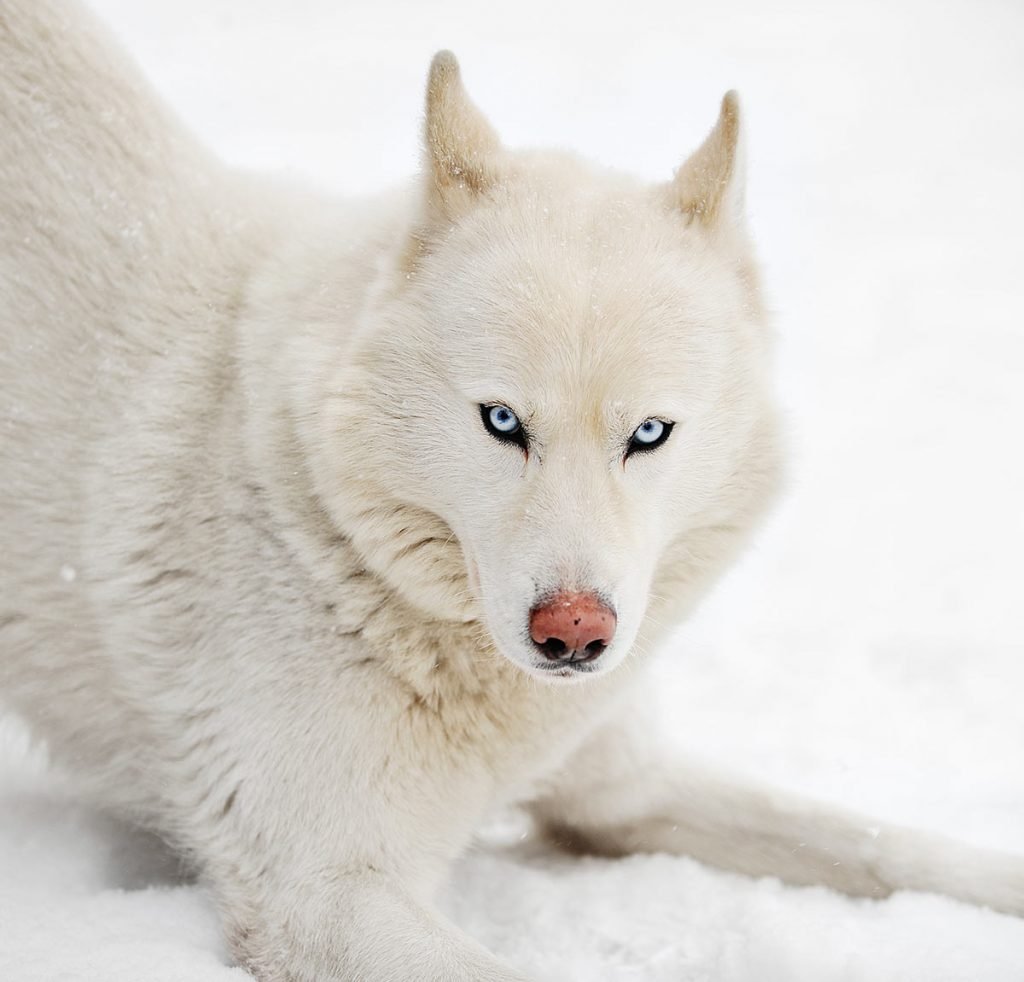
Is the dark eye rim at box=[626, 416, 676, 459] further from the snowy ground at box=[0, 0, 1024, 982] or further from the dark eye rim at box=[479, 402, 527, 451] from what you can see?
the snowy ground at box=[0, 0, 1024, 982]

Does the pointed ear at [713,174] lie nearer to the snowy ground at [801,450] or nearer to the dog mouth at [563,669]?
the snowy ground at [801,450]

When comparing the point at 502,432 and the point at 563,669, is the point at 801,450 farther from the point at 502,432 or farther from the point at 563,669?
the point at 563,669

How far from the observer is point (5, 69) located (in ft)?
11.5

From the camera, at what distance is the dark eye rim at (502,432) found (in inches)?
110

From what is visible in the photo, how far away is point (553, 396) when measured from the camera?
272cm

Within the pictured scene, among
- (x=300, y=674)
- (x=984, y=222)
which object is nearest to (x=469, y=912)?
(x=300, y=674)

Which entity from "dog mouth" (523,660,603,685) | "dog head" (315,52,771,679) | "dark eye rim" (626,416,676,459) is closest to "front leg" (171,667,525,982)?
"dog head" (315,52,771,679)

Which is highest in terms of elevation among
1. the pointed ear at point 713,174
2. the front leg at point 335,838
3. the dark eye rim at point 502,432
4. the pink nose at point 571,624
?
the pointed ear at point 713,174

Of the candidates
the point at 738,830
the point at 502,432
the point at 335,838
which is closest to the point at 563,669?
the point at 502,432

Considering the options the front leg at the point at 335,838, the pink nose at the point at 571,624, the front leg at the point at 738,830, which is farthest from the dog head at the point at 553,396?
the front leg at the point at 738,830

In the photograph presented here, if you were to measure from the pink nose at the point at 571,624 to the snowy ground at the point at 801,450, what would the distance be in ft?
2.98

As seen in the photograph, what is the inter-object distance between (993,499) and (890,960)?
124 inches

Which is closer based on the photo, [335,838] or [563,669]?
[563,669]

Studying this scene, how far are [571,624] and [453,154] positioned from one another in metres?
1.22
